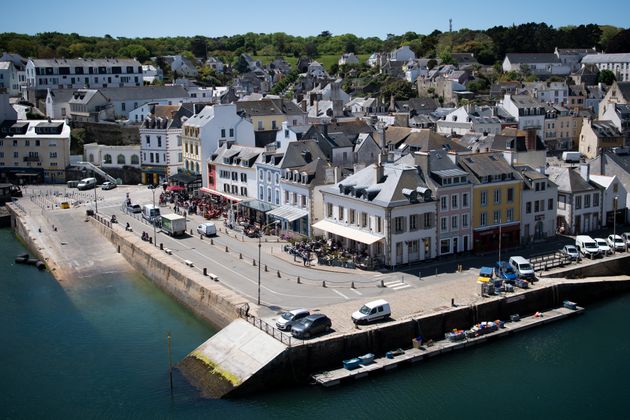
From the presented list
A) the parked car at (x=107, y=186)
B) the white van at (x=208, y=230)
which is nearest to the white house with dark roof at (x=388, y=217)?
the white van at (x=208, y=230)

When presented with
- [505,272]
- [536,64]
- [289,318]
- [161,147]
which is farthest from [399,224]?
[536,64]

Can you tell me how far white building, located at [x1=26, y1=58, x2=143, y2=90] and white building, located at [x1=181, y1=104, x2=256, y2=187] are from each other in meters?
42.6

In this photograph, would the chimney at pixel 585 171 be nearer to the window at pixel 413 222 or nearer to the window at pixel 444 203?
the window at pixel 444 203

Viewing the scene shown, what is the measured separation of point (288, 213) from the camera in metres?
51.8

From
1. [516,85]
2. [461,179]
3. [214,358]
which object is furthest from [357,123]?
[516,85]

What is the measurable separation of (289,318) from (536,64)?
105 meters

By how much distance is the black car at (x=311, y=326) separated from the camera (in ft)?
108

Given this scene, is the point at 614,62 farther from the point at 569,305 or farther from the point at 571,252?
the point at 569,305

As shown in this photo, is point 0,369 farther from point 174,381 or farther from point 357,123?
point 357,123

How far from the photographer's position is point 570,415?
29.9 metres

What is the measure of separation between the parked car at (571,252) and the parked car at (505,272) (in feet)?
14.2

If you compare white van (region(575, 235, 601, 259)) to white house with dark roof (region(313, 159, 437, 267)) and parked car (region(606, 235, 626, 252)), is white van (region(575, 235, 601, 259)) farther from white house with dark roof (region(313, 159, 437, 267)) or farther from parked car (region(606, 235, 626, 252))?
white house with dark roof (region(313, 159, 437, 267))

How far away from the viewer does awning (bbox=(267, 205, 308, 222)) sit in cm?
5066

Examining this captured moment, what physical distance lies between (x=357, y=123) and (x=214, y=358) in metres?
37.3
